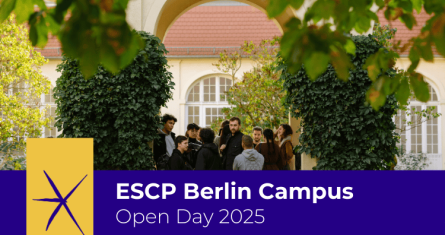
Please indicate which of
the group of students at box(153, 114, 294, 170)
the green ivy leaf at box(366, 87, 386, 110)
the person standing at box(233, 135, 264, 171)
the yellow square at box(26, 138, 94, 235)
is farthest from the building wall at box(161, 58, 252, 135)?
the green ivy leaf at box(366, 87, 386, 110)

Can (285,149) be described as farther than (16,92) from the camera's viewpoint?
No

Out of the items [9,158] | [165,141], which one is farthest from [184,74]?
[165,141]

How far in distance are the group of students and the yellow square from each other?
50.4 inches

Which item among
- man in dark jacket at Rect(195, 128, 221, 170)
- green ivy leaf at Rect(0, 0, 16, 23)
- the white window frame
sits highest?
the white window frame

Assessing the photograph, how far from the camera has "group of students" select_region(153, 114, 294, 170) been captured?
5.42 metres

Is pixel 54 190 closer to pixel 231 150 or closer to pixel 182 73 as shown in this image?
pixel 231 150

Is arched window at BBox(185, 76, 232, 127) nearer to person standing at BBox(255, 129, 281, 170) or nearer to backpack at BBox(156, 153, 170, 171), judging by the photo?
backpack at BBox(156, 153, 170, 171)

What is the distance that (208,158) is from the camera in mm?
5531

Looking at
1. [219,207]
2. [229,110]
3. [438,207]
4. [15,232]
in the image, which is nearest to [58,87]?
[15,232]

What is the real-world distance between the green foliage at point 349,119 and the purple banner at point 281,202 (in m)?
1.83

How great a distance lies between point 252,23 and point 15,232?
57.0 ft

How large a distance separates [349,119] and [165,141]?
123 inches

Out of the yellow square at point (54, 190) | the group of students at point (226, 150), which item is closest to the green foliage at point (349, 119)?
the group of students at point (226, 150)

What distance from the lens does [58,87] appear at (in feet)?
22.0
